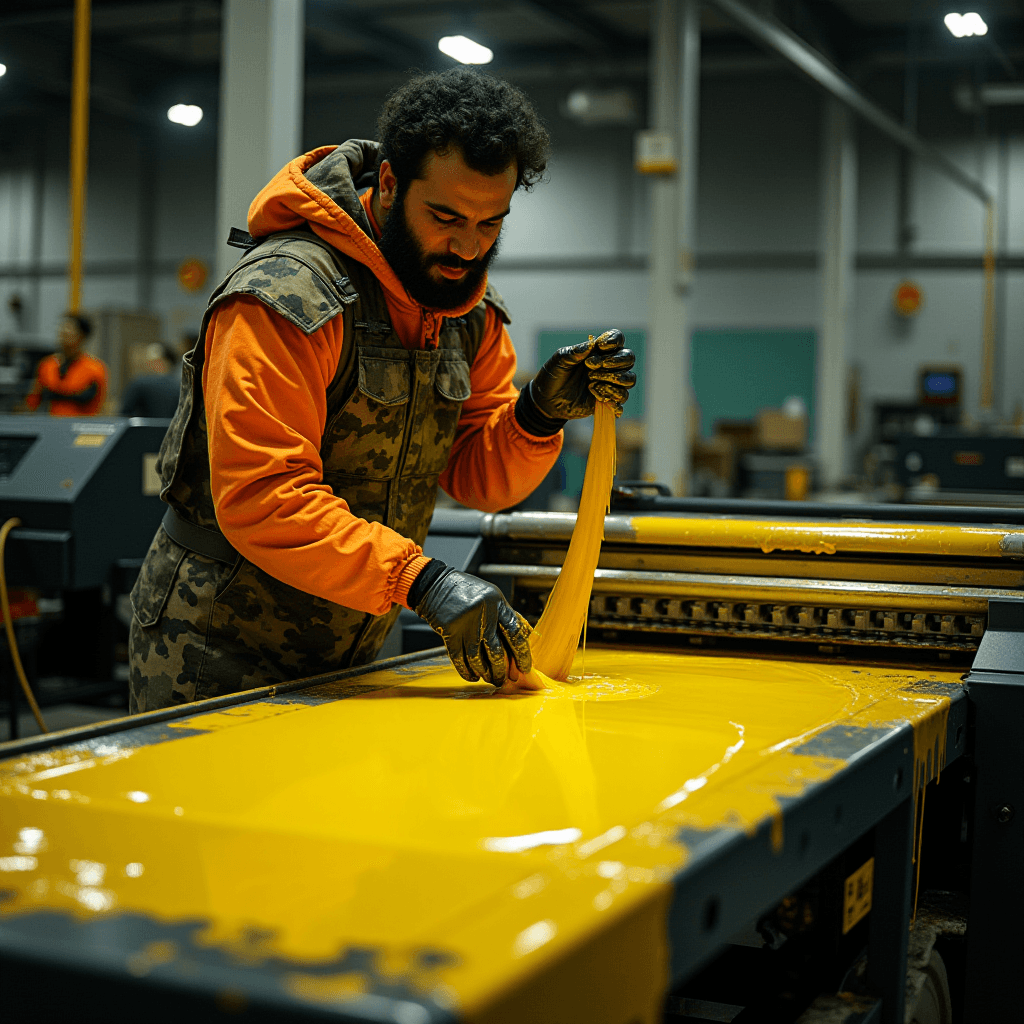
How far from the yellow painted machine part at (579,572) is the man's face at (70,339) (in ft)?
17.1

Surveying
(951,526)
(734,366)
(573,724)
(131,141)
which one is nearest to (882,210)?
(734,366)

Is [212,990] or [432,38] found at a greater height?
[432,38]

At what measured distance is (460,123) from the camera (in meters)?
1.62

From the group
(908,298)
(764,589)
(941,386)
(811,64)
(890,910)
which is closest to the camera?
(890,910)

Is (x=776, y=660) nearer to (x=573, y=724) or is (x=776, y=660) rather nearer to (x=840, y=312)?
(x=573, y=724)

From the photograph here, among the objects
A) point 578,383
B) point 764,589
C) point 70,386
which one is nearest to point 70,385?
point 70,386

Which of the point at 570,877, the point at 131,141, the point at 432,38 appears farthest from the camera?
the point at 131,141

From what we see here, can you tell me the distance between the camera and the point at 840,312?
1130 cm

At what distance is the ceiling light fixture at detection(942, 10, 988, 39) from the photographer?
25.7 ft

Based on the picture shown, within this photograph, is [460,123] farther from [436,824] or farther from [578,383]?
[436,824]

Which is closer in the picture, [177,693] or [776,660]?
[177,693]

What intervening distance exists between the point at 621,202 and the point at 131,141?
628 centimetres

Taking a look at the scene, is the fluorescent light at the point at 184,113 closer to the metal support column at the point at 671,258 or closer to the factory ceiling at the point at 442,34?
the factory ceiling at the point at 442,34

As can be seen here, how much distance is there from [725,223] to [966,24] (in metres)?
→ 5.72
